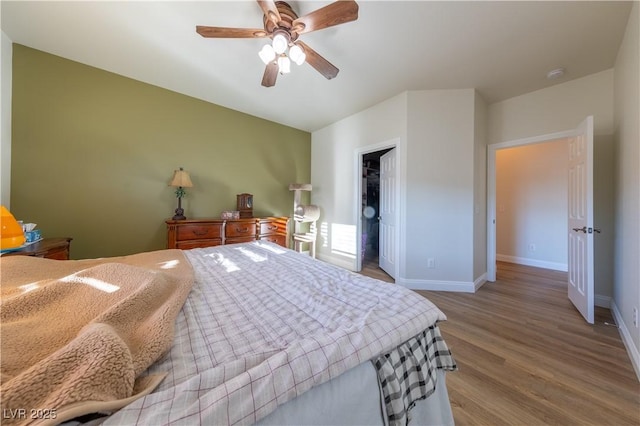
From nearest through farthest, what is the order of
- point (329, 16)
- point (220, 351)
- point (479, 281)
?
point (220, 351) → point (329, 16) → point (479, 281)

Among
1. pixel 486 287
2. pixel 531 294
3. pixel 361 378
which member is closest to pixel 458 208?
pixel 486 287

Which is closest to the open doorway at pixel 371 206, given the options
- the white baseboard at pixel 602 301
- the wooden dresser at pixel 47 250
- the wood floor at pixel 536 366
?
the wood floor at pixel 536 366

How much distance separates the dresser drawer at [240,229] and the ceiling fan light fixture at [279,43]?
2.09 meters

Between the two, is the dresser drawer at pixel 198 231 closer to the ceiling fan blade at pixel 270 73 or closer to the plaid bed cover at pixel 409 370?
the ceiling fan blade at pixel 270 73

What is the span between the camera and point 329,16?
137 centimetres

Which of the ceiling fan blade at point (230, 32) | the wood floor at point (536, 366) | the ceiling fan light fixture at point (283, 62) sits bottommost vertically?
the wood floor at point (536, 366)

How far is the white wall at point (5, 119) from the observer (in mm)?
1938

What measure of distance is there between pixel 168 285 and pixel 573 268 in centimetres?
372

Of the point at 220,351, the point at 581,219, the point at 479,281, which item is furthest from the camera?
the point at 479,281

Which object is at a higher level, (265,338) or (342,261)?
(265,338)

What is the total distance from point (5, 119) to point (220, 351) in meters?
3.11

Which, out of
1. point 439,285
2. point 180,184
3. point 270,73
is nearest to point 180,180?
point 180,184

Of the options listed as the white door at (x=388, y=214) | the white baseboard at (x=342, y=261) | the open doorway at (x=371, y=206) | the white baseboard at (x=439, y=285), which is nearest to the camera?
the white baseboard at (x=439, y=285)

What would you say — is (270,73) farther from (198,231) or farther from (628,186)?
(628,186)
